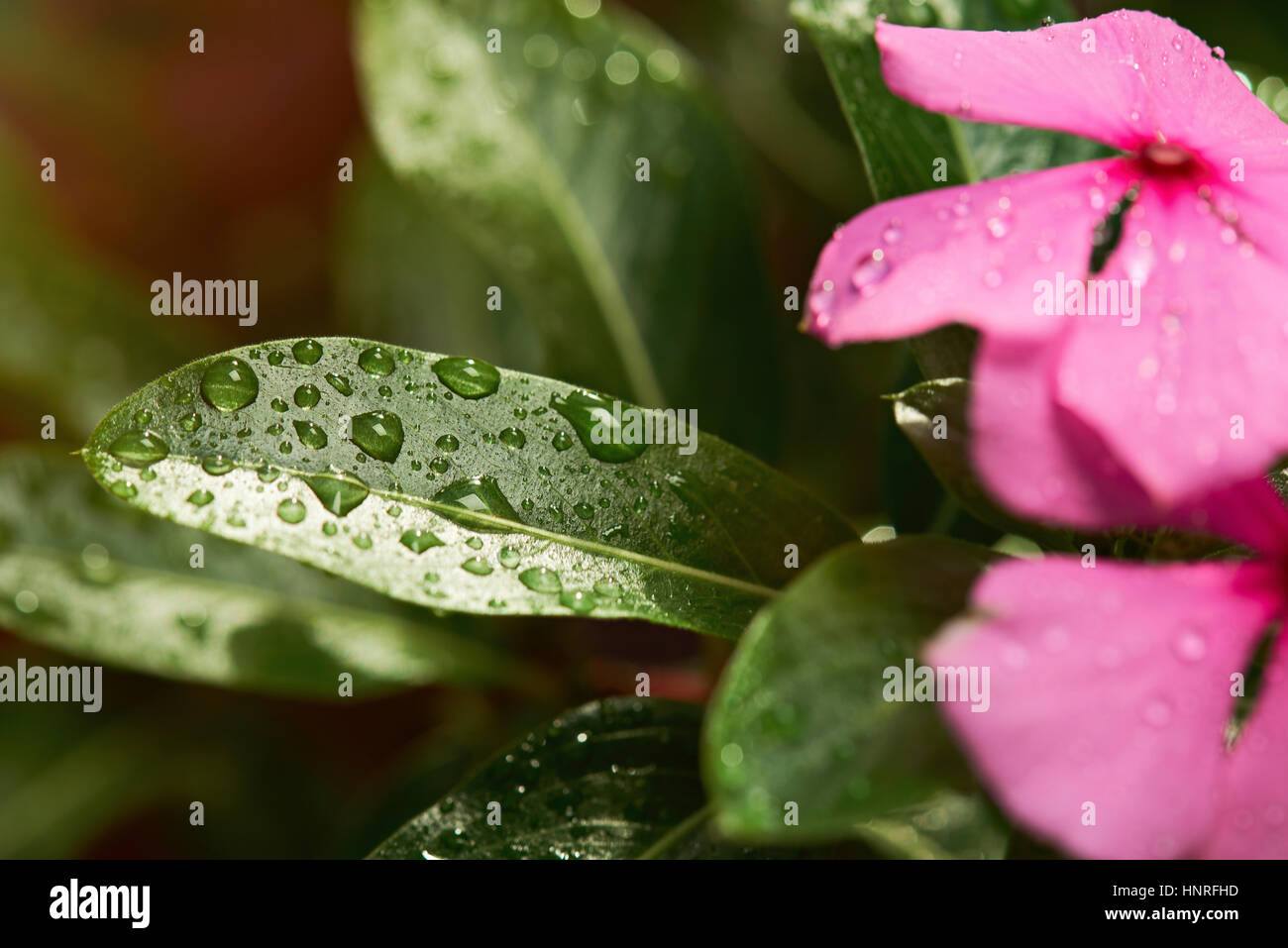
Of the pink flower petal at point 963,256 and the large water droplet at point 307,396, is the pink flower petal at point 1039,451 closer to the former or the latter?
the pink flower petal at point 963,256

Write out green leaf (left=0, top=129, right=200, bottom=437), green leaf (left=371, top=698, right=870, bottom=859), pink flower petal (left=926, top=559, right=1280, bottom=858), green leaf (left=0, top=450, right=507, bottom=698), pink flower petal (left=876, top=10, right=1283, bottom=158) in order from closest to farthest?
1. pink flower petal (left=926, top=559, right=1280, bottom=858)
2. pink flower petal (left=876, top=10, right=1283, bottom=158)
3. green leaf (left=371, top=698, right=870, bottom=859)
4. green leaf (left=0, top=450, right=507, bottom=698)
5. green leaf (left=0, top=129, right=200, bottom=437)

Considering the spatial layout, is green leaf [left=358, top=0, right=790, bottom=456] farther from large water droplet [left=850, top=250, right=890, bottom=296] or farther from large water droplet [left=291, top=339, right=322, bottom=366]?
large water droplet [left=850, top=250, right=890, bottom=296]

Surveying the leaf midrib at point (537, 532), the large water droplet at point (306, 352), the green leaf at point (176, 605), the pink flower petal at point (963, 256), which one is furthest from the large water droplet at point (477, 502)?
the green leaf at point (176, 605)

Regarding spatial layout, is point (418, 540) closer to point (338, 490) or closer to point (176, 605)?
point (338, 490)

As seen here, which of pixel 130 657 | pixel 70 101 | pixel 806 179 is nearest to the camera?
pixel 130 657

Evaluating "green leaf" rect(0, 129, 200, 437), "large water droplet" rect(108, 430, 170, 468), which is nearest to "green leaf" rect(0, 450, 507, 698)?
"green leaf" rect(0, 129, 200, 437)
